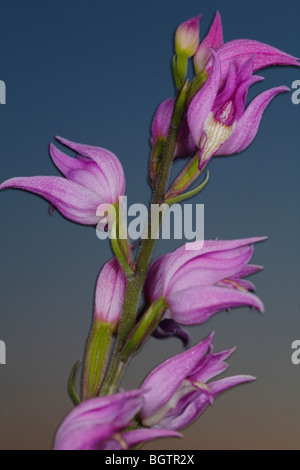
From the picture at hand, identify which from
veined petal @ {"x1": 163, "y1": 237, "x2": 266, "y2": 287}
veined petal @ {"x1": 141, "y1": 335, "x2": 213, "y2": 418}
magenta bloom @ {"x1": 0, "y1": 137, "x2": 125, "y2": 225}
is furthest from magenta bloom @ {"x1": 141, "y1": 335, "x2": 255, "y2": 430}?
magenta bloom @ {"x1": 0, "y1": 137, "x2": 125, "y2": 225}

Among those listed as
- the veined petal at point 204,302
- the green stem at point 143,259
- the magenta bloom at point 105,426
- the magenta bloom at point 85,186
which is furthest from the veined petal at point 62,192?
the magenta bloom at point 105,426

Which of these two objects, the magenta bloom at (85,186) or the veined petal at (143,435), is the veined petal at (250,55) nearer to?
the magenta bloom at (85,186)

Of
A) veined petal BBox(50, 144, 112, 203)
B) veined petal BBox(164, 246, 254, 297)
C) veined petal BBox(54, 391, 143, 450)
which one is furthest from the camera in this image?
veined petal BBox(50, 144, 112, 203)

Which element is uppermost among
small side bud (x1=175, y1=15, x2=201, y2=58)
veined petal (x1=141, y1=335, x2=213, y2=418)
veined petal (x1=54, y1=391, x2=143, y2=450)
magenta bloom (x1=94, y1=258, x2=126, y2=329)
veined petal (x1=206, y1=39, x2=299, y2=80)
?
Answer: small side bud (x1=175, y1=15, x2=201, y2=58)

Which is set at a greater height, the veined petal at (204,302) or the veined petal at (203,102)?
the veined petal at (203,102)

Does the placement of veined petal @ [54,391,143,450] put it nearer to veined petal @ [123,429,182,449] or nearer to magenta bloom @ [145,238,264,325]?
veined petal @ [123,429,182,449]
